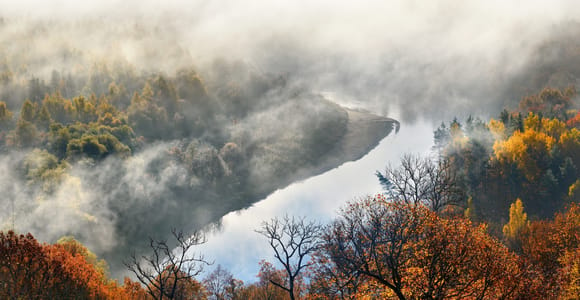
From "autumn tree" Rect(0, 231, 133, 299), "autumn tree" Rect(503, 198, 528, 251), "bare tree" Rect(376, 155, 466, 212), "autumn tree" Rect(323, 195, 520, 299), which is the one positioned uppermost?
"autumn tree" Rect(503, 198, 528, 251)

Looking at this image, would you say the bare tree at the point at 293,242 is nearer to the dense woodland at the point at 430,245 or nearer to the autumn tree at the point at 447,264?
the dense woodland at the point at 430,245

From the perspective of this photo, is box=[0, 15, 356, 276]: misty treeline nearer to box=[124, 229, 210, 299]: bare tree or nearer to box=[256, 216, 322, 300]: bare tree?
box=[124, 229, 210, 299]: bare tree

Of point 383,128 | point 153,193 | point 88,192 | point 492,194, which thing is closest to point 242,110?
point 383,128

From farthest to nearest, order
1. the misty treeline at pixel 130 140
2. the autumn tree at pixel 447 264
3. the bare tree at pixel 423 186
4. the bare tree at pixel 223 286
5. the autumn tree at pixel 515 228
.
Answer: the misty treeline at pixel 130 140 < the autumn tree at pixel 515 228 < the bare tree at pixel 223 286 < the bare tree at pixel 423 186 < the autumn tree at pixel 447 264

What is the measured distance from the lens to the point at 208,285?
244 ft

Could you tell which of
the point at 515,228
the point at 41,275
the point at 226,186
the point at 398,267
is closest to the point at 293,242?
the point at 398,267

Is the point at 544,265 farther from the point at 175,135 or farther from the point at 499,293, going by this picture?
the point at 175,135

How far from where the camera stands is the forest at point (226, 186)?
42.6 meters

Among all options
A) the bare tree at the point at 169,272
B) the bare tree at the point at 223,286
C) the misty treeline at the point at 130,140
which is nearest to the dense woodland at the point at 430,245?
the bare tree at the point at 223,286

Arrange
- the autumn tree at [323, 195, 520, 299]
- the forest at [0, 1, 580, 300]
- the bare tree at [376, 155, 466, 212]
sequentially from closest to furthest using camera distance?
the autumn tree at [323, 195, 520, 299]
the forest at [0, 1, 580, 300]
the bare tree at [376, 155, 466, 212]

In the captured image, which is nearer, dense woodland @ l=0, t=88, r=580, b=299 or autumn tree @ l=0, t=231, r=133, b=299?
dense woodland @ l=0, t=88, r=580, b=299

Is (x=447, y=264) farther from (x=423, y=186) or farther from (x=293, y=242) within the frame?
(x=423, y=186)

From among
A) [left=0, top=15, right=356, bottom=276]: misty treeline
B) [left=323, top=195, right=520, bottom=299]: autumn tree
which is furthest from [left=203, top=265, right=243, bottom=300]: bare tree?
[left=323, top=195, right=520, bottom=299]: autumn tree

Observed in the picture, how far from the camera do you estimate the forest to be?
42562 mm
